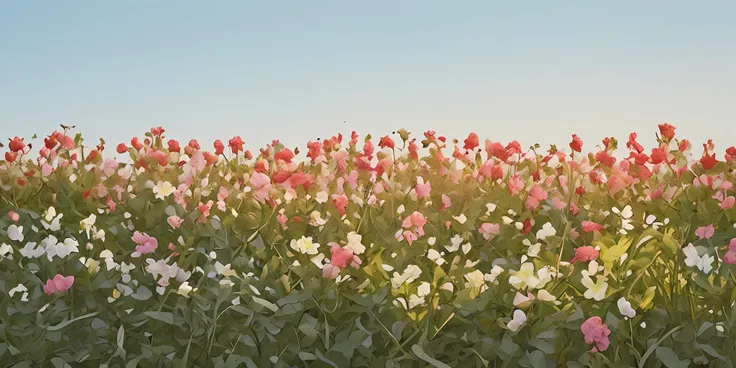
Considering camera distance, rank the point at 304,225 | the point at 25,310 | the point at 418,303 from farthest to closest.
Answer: the point at 304,225 → the point at 25,310 → the point at 418,303

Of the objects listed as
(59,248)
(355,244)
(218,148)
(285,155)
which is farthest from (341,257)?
(218,148)

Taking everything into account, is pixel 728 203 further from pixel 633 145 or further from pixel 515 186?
pixel 515 186

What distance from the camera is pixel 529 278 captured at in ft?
11.8

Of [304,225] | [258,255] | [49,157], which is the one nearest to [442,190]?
[304,225]

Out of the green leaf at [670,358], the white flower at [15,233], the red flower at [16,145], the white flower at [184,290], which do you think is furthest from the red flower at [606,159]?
the red flower at [16,145]

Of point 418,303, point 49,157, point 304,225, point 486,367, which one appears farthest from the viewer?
point 49,157

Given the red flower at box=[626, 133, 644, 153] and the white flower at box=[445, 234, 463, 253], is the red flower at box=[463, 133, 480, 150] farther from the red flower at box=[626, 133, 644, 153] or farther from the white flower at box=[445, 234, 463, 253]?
the white flower at box=[445, 234, 463, 253]

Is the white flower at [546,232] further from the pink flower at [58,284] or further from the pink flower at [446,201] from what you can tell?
the pink flower at [58,284]

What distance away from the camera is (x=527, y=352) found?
347 centimetres

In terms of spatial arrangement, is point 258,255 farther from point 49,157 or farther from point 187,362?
point 49,157

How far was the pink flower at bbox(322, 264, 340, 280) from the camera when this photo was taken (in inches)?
144

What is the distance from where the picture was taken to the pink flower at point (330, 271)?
367 cm

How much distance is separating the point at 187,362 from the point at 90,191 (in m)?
1.89

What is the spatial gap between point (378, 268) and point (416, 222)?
1.49ft
